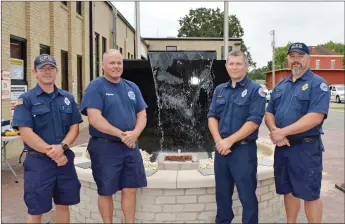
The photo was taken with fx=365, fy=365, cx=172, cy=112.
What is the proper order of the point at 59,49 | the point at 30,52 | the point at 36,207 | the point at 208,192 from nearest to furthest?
the point at 36,207, the point at 208,192, the point at 30,52, the point at 59,49

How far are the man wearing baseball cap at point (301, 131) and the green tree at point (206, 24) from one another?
56.2m

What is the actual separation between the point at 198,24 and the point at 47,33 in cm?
5312

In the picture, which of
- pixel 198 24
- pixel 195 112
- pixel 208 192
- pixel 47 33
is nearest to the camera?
pixel 208 192

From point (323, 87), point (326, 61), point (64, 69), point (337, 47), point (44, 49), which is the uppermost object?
point (337, 47)

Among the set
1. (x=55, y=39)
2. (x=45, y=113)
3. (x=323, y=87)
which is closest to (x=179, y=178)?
(x=45, y=113)

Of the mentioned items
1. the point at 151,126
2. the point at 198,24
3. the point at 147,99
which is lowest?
the point at 151,126

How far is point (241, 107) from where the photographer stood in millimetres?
3621

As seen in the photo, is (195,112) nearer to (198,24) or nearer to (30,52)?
(30,52)

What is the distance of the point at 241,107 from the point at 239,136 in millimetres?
300

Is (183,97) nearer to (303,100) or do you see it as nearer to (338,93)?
(303,100)

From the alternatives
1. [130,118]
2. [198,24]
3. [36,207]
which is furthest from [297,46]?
[198,24]

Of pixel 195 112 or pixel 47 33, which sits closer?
pixel 195 112

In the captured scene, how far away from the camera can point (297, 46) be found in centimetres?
367

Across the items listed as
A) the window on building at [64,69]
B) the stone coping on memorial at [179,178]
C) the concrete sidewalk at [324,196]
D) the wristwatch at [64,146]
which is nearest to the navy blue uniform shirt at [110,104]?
the wristwatch at [64,146]
